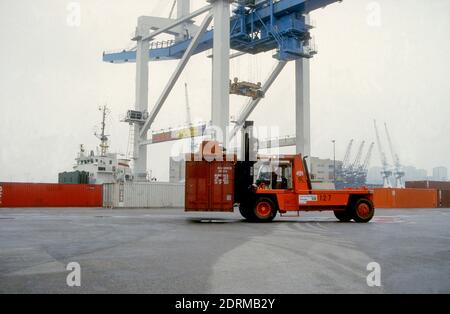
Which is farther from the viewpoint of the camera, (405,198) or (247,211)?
(405,198)

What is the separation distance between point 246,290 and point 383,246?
20.3ft

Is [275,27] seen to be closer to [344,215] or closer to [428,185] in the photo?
[344,215]

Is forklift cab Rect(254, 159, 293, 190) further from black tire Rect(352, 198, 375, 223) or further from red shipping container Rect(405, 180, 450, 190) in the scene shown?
red shipping container Rect(405, 180, 450, 190)

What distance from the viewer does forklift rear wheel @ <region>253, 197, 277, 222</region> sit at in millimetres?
18438

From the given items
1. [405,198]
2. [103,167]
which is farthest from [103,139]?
[405,198]

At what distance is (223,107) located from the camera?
2839 centimetres

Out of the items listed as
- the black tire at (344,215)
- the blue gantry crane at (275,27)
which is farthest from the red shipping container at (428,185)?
the black tire at (344,215)

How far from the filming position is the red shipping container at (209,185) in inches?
728

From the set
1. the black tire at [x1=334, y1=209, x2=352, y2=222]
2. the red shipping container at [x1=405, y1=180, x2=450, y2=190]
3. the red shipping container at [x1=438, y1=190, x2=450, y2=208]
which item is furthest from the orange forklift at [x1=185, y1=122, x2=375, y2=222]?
the red shipping container at [x1=405, y1=180, x2=450, y2=190]

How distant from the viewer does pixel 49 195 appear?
36812mm

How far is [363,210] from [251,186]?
5.30 metres
